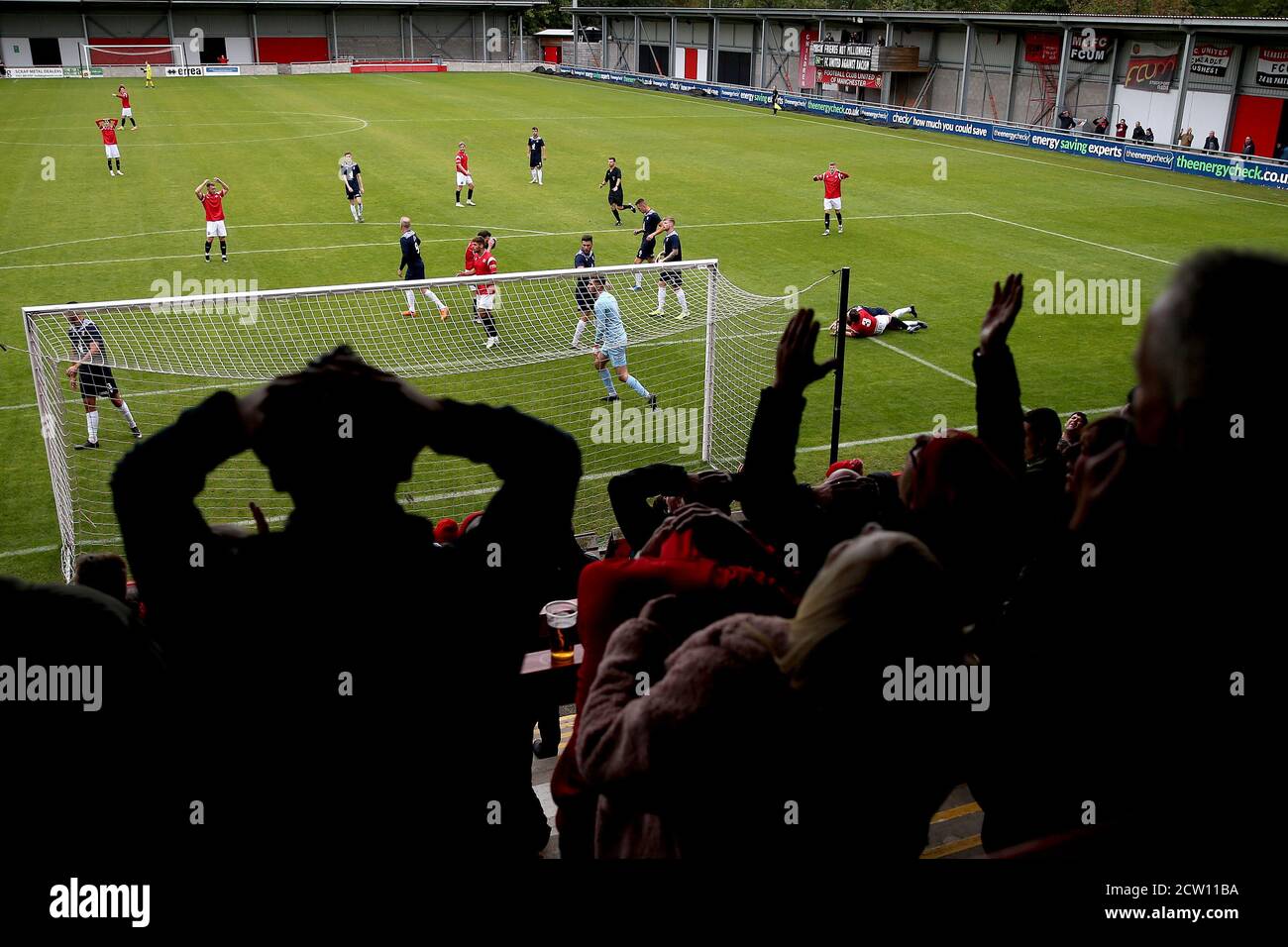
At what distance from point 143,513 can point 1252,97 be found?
46513mm

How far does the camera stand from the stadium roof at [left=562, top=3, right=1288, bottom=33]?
37.0m

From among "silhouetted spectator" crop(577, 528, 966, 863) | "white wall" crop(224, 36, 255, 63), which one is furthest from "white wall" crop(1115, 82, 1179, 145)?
"white wall" crop(224, 36, 255, 63)

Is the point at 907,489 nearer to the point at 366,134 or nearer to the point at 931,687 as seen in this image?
the point at 931,687

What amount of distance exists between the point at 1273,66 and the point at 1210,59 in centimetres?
305

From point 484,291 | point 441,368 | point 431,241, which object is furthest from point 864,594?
point 431,241

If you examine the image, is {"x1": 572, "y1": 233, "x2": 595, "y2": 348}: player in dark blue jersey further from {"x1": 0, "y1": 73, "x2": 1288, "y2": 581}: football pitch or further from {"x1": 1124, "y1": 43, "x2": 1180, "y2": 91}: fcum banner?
{"x1": 1124, "y1": 43, "x2": 1180, "y2": 91}: fcum banner

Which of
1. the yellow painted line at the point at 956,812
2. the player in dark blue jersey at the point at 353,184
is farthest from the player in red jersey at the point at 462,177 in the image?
the yellow painted line at the point at 956,812

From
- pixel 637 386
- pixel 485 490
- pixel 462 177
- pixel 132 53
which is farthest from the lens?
pixel 132 53

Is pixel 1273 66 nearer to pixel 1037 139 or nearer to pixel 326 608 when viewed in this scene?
pixel 1037 139

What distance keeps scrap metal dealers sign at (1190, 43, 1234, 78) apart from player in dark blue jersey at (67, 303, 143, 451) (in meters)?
41.8

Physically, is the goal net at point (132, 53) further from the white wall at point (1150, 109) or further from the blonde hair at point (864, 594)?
the blonde hair at point (864, 594)

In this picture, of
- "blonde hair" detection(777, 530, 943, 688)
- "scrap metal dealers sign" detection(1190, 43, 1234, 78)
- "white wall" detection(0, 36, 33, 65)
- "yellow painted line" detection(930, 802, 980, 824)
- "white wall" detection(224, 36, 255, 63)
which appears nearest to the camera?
"blonde hair" detection(777, 530, 943, 688)

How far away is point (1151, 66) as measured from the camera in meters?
43.0
